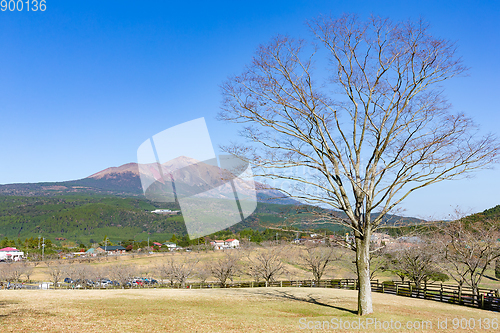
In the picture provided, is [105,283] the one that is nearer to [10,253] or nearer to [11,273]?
[11,273]

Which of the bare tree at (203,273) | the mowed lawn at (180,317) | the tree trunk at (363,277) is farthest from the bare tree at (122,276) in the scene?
the tree trunk at (363,277)

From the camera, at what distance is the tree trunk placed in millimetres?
11945

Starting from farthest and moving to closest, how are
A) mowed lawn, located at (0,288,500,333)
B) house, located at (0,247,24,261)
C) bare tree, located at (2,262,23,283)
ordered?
house, located at (0,247,24,261) < bare tree, located at (2,262,23,283) < mowed lawn, located at (0,288,500,333)

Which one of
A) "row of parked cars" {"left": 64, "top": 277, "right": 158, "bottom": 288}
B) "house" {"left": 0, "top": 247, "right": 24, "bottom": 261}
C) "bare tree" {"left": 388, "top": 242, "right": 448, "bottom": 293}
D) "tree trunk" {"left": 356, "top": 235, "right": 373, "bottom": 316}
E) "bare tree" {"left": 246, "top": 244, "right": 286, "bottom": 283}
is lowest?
"house" {"left": 0, "top": 247, "right": 24, "bottom": 261}

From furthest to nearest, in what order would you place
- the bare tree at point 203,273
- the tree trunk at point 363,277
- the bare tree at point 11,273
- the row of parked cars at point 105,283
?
the bare tree at point 11,273
the bare tree at point 203,273
the row of parked cars at point 105,283
the tree trunk at point 363,277

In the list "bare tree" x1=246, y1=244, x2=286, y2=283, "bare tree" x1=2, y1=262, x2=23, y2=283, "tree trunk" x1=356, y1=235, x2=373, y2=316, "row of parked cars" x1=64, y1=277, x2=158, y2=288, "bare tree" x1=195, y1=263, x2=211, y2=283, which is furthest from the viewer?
"bare tree" x1=2, y1=262, x2=23, y2=283

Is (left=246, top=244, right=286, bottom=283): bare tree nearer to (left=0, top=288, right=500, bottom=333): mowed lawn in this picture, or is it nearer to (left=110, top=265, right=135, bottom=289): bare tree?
(left=110, top=265, right=135, bottom=289): bare tree

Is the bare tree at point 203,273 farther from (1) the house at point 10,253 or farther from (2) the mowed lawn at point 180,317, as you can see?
(1) the house at point 10,253

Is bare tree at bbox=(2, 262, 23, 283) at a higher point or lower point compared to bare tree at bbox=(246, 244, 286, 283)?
lower

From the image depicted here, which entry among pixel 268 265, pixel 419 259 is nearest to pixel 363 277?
pixel 419 259

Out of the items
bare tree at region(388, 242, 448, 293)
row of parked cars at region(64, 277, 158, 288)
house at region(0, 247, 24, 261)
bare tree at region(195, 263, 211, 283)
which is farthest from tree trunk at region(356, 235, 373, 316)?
house at region(0, 247, 24, 261)

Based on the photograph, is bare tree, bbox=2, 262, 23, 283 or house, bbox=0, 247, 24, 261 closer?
bare tree, bbox=2, 262, 23, 283

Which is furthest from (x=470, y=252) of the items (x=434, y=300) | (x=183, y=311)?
(x=183, y=311)

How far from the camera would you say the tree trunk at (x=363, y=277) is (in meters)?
11.9
